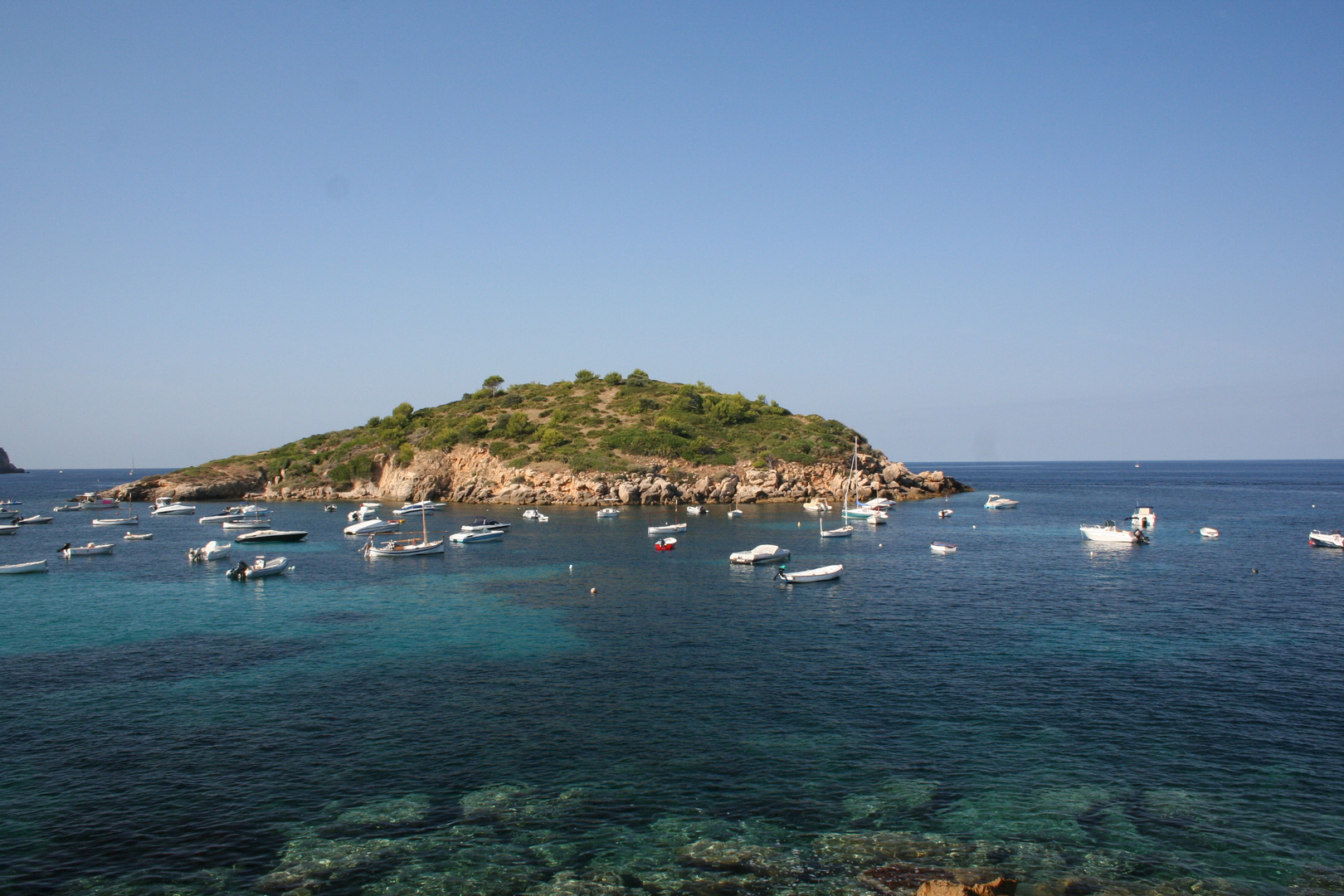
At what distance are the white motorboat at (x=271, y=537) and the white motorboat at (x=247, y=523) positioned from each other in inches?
478

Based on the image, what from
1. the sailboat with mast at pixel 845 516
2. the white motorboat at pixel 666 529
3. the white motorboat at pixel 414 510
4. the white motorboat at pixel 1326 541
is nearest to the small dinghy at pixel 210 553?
the white motorboat at pixel 414 510

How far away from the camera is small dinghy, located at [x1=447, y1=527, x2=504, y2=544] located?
82625mm

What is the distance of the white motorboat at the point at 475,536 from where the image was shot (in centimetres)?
8262

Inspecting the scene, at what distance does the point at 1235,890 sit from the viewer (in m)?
18.1

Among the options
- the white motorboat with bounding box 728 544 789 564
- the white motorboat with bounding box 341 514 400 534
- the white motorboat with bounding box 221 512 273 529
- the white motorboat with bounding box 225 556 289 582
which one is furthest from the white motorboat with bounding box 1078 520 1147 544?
the white motorboat with bounding box 221 512 273 529

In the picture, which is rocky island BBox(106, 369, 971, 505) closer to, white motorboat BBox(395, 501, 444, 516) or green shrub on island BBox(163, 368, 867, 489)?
green shrub on island BBox(163, 368, 867, 489)

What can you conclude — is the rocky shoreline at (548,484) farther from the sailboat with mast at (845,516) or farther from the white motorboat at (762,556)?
the white motorboat at (762,556)

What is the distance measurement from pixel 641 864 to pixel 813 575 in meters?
39.7

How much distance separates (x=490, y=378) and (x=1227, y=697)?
559ft

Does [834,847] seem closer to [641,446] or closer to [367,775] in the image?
[367,775]

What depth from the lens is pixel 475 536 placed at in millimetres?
83812

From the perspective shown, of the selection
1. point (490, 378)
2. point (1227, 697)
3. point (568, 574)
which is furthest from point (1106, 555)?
point (490, 378)

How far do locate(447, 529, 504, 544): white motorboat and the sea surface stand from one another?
26.1 meters

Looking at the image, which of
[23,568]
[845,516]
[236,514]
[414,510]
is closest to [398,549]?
[23,568]
